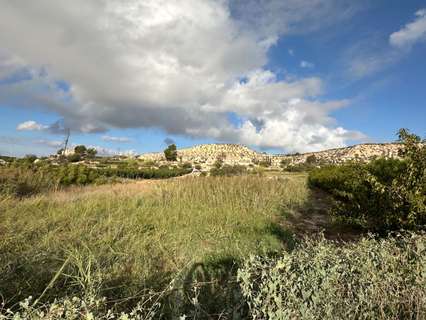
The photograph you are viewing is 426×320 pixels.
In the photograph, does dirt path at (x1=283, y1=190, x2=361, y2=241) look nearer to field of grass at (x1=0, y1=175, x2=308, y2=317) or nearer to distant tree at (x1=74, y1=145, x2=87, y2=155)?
field of grass at (x1=0, y1=175, x2=308, y2=317)

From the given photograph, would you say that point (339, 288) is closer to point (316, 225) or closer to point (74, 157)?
point (316, 225)

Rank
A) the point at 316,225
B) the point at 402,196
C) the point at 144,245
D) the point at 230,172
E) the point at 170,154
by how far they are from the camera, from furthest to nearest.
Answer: the point at 170,154 < the point at 230,172 < the point at 316,225 < the point at 402,196 < the point at 144,245

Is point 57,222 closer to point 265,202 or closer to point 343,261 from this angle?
point 343,261

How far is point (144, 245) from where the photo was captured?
4234 mm

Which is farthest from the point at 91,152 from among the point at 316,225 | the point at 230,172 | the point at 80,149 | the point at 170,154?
the point at 316,225

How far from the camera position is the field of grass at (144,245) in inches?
95.9

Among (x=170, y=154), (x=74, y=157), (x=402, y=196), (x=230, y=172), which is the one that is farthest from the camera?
(x=170, y=154)

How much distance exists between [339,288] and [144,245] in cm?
302

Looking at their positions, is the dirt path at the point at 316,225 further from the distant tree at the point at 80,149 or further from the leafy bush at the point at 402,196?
the distant tree at the point at 80,149

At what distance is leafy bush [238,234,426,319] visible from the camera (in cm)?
178

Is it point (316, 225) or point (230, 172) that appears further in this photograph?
point (230, 172)

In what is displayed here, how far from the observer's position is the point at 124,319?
122cm

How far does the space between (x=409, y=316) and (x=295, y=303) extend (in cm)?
79

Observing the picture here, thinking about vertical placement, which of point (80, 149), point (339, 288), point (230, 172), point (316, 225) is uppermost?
point (80, 149)
